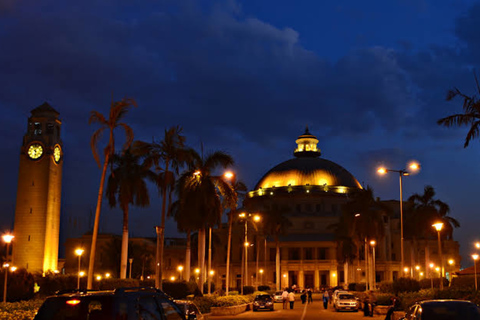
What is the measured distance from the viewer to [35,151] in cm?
9719

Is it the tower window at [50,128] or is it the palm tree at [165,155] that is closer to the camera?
the palm tree at [165,155]

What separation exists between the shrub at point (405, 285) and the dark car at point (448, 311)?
101 ft

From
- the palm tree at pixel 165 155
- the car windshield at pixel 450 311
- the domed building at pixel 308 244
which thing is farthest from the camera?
the domed building at pixel 308 244

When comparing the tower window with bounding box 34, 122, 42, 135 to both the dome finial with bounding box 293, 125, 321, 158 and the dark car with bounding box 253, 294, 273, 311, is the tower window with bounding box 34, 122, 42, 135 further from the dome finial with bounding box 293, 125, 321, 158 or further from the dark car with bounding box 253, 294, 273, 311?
the dome finial with bounding box 293, 125, 321, 158

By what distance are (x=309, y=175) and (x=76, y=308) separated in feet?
443

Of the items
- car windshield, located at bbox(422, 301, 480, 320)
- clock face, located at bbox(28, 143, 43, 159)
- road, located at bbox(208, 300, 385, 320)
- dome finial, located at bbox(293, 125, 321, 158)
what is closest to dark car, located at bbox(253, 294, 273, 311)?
road, located at bbox(208, 300, 385, 320)

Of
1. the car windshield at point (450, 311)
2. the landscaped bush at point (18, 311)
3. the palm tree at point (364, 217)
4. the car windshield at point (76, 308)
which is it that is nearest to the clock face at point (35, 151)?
the palm tree at point (364, 217)

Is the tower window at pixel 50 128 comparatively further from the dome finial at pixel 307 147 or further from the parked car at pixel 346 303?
the dome finial at pixel 307 147

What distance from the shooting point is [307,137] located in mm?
166250

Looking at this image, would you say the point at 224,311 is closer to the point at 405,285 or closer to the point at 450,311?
the point at 405,285

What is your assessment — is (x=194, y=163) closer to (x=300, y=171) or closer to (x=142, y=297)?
(x=142, y=297)

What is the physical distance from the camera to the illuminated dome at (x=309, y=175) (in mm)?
142625

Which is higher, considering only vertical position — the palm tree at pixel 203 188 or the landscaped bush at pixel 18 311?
the palm tree at pixel 203 188

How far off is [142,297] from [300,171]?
444ft
